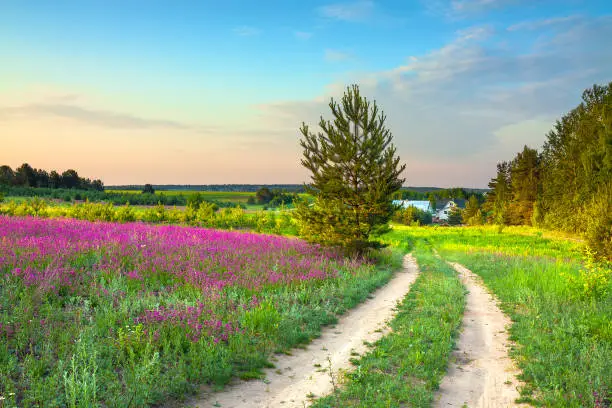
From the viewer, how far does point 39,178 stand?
97.7 metres

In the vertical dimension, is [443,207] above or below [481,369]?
above

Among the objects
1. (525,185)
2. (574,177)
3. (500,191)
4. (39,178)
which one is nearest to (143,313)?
(574,177)

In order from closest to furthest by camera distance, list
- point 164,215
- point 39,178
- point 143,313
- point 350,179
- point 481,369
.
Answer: point 481,369 < point 143,313 < point 350,179 < point 164,215 < point 39,178

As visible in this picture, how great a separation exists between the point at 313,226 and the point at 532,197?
215 ft

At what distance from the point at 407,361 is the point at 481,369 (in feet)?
4.00

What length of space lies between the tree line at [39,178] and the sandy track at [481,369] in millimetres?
106732

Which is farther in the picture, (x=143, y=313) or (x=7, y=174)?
(x=7, y=174)

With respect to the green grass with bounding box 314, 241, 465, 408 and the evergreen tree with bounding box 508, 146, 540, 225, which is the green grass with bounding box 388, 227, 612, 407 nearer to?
the green grass with bounding box 314, 241, 465, 408

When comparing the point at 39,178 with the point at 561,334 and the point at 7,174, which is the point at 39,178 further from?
the point at 561,334

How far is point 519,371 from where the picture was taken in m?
6.43

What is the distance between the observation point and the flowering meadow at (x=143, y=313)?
5359 millimetres

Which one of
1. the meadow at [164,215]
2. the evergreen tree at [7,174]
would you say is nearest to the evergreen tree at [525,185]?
the meadow at [164,215]

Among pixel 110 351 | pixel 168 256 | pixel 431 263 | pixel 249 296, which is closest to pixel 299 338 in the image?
pixel 249 296

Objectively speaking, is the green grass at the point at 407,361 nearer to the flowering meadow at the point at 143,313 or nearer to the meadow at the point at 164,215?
the flowering meadow at the point at 143,313
